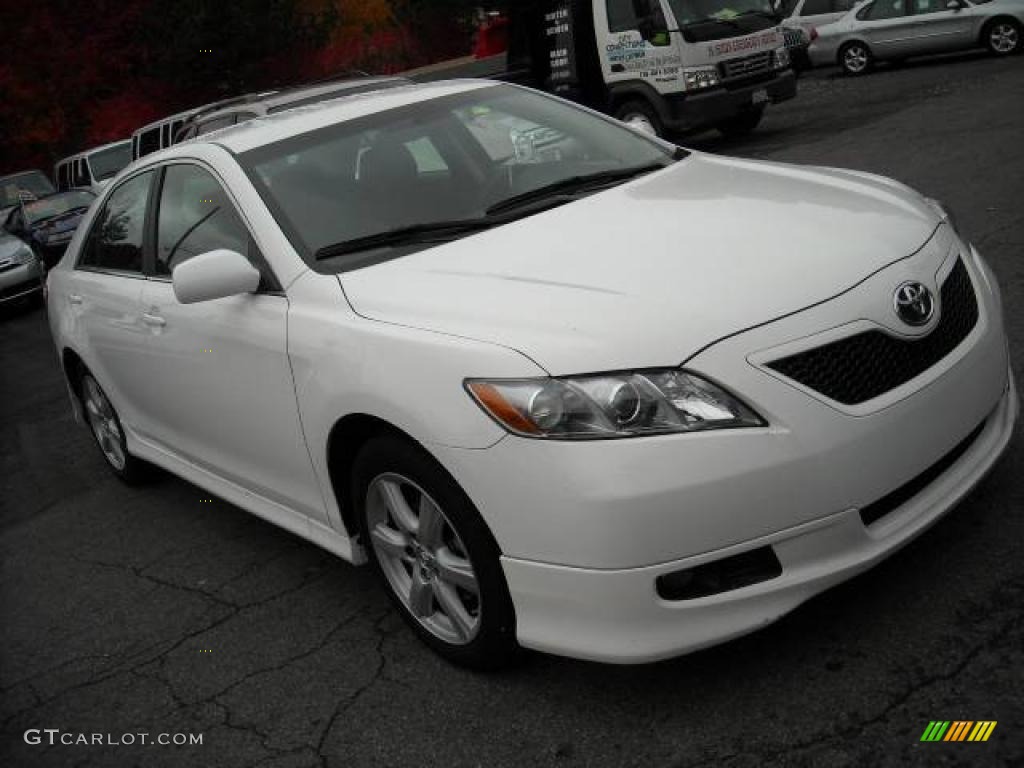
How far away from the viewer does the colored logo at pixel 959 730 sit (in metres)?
2.78

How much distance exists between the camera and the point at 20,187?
69.4ft

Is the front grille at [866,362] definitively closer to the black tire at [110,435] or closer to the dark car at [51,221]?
the black tire at [110,435]

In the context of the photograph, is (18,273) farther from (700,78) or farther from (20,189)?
(700,78)

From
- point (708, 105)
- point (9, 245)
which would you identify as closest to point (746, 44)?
point (708, 105)

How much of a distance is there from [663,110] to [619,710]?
36.5ft

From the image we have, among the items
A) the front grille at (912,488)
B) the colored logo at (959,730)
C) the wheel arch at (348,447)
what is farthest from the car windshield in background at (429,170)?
the colored logo at (959,730)

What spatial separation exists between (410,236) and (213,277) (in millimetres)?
662

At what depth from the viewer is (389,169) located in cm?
430

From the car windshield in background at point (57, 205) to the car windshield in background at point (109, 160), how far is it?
1318 millimetres

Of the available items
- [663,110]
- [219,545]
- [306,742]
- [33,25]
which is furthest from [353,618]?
[33,25]

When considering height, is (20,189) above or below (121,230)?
below

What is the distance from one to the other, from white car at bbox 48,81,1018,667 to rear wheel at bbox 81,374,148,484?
130cm

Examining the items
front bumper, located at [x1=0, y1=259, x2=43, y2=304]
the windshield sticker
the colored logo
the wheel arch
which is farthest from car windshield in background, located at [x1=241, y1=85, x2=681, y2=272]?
front bumper, located at [x1=0, y1=259, x2=43, y2=304]

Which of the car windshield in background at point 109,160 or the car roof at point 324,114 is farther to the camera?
the car windshield in background at point 109,160
